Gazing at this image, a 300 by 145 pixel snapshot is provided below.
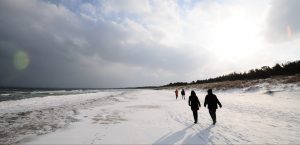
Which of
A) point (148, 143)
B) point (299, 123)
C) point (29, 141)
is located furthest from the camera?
point (299, 123)

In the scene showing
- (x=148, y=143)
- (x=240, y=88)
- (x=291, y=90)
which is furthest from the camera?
(x=240, y=88)

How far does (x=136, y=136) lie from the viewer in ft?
27.4

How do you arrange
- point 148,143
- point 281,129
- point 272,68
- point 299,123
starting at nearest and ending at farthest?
point 148,143, point 281,129, point 299,123, point 272,68

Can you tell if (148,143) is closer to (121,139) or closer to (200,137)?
(121,139)

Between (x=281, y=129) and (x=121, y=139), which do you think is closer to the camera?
(x=121, y=139)

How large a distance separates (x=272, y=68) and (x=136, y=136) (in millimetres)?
53306

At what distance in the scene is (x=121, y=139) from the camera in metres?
7.91

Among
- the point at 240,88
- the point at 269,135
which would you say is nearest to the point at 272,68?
the point at 240,88

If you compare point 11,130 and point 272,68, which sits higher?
point 272,68

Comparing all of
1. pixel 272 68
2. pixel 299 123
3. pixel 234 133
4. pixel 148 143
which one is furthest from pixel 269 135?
pixel 272 68

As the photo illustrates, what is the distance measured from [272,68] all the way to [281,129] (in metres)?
48.9

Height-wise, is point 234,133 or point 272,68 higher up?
point 272,68

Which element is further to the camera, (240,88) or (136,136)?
(240,88)

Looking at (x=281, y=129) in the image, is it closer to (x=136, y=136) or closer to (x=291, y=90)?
(x=136, y=136)
